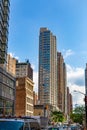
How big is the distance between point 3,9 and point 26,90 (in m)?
45.3

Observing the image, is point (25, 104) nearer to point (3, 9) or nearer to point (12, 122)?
point (3, 9)

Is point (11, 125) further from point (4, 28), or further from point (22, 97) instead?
point (22, 97)

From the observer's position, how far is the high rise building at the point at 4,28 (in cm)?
10737

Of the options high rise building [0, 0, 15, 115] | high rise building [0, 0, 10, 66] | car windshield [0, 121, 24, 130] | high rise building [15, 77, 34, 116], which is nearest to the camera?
car windshield [0, 121, 24, 130]

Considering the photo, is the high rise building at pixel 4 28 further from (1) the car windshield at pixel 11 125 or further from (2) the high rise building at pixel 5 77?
(1) the car windshield at pixel 11 125

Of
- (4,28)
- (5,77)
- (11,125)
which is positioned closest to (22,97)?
(4,28)

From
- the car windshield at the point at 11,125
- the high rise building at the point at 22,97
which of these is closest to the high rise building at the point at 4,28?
the high rise building at the point at 22,97

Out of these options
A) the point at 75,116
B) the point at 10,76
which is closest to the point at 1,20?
the point at 10,76

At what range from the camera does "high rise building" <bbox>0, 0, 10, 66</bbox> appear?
107369 millimetres

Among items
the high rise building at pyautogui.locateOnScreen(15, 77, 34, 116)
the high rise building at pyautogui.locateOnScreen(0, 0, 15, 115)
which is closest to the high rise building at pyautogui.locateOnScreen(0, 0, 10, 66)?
the high rise building at pyautogui.locateOnScreen(0, 0, 15, 115)

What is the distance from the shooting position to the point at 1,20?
105625mm

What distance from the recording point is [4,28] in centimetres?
11244

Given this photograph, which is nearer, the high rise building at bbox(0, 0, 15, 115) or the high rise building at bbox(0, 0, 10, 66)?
the high rise building at bbox(0, 0, 15, 115)

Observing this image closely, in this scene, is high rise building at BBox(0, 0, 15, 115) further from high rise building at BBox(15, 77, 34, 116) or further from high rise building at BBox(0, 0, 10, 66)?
high rise building at BBox(15, 77, 34, 116)
